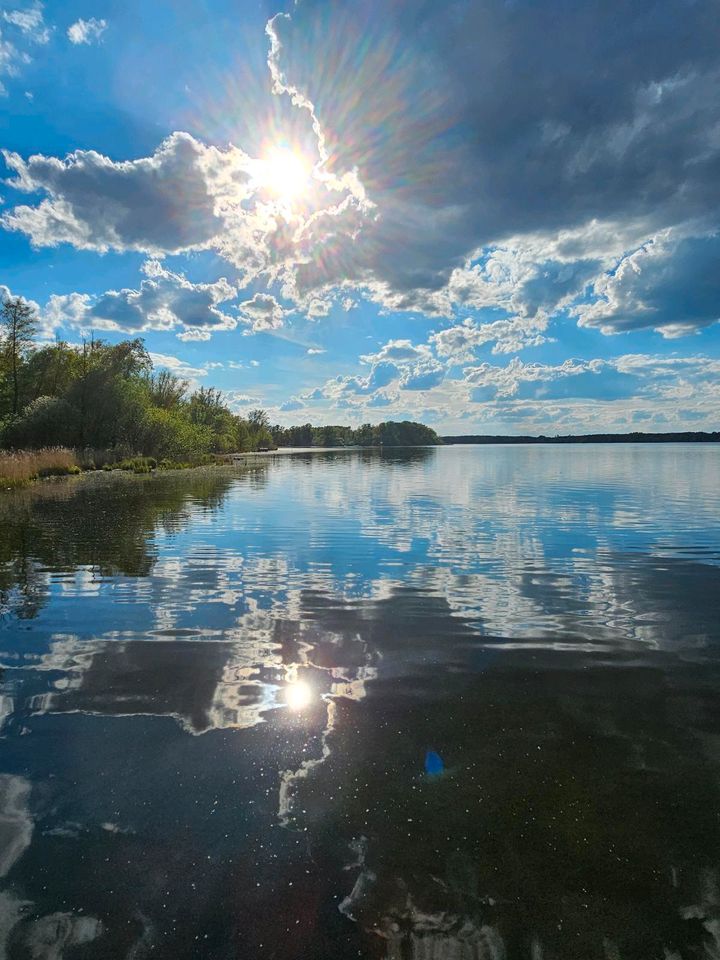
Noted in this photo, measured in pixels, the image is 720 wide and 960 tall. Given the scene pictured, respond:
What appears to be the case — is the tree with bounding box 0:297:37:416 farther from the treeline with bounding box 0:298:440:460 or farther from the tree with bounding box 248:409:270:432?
the tree with bounding box 248:409:270:432

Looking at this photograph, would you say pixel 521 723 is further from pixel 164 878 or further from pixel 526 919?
pixel 164 878

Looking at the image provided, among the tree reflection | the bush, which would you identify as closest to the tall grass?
the tree reflection

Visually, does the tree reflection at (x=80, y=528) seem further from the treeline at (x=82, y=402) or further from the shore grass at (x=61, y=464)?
the treeline at (x=82, y=402)

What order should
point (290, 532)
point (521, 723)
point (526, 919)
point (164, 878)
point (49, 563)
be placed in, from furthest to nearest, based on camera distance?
point (290, 532), point (49, 563), point (521, 723), point (164, 878), point (526, 919)

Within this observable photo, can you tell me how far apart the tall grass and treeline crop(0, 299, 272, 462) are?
10650mm

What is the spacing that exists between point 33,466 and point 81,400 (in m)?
22.1

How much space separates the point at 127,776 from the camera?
525cm

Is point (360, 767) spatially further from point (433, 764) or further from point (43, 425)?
point (43, 425)

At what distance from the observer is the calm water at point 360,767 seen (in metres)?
3.67

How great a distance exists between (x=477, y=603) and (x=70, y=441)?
6243 centimetres

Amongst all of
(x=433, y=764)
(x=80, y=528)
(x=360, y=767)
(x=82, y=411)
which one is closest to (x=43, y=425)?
(x=82, y=411)

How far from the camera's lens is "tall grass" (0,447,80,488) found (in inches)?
1513

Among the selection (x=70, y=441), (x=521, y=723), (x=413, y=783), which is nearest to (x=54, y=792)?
(x=413, y=783)

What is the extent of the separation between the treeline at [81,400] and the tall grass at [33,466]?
10.7 metres
